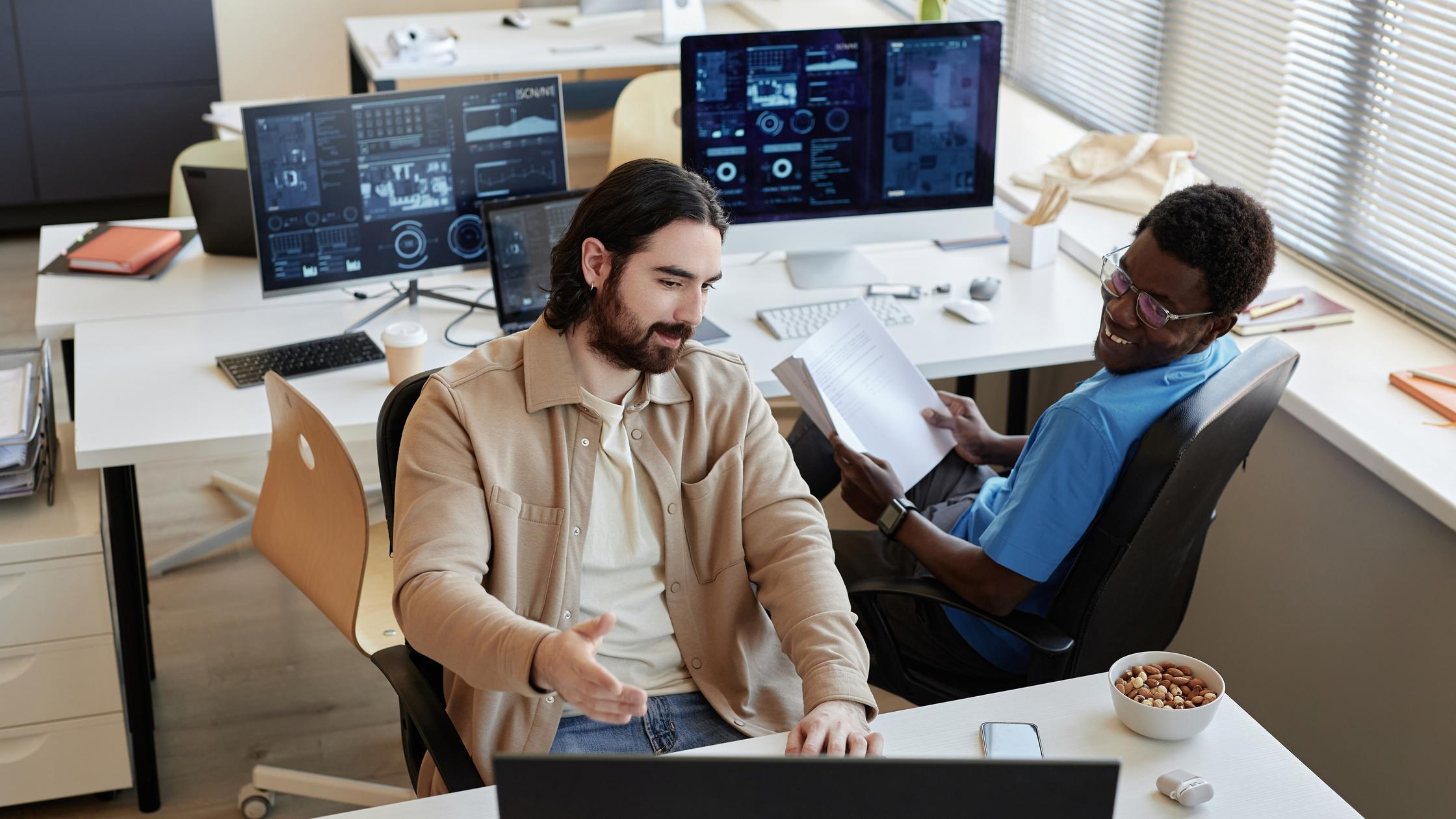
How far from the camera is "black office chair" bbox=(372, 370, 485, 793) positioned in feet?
5.01

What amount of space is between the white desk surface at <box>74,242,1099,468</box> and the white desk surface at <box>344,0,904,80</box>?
178 centimetres

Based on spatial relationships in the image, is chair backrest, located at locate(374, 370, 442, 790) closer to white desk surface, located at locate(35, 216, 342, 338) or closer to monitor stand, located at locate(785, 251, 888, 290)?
white desk surface, located at locate(35, 216, 342, 338)

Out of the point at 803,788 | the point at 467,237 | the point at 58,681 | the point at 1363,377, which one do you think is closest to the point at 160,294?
the point at 467,237

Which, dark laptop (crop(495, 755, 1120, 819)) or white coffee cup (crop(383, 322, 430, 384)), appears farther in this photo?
white coffee cup (crop(383, 322, 430, 384))

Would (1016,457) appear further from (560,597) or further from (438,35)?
(438,35)

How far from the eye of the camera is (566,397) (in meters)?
1.61

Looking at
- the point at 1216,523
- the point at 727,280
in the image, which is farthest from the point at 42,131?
the point at 1216,523

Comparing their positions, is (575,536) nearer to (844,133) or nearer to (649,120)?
(844,133)

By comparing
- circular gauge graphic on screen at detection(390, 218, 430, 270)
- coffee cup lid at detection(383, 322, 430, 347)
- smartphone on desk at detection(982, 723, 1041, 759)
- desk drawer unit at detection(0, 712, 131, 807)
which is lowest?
desk drawer unit at detection(0, 712, 131, 807)

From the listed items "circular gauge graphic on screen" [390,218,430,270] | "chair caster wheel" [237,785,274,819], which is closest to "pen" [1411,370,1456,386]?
"circular gauge graphic on screen" [390,218,430,270]

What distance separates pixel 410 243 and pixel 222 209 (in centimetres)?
50

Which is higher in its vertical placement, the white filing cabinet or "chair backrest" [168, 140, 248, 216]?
"chair backrest" [168, 140, 248, 216]

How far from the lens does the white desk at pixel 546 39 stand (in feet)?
14.3

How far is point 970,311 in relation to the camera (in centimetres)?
265
